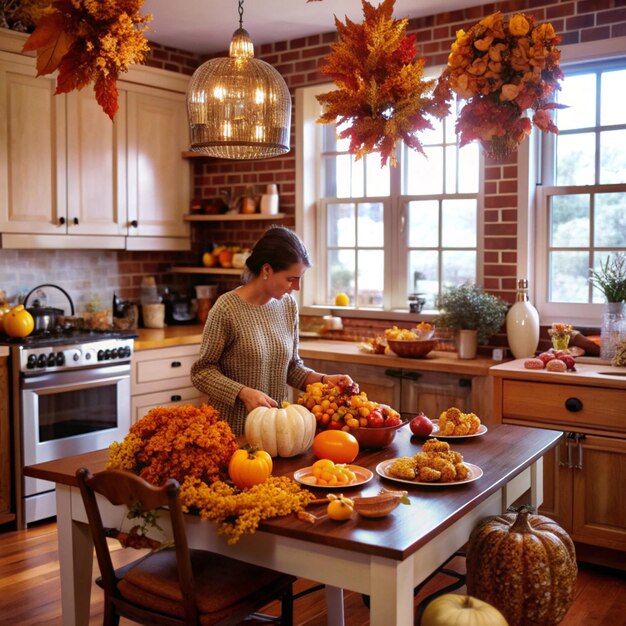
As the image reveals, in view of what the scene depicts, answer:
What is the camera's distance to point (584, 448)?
3.82 m

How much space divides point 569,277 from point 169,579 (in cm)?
307

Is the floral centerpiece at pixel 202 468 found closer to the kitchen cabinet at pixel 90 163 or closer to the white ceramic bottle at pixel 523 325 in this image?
the white ceramic bottle at pixel 523 325

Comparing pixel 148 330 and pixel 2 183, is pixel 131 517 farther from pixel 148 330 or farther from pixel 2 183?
pixel 148 330

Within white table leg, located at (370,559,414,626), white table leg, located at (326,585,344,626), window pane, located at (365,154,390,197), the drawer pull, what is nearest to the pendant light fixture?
white table leg, located at (370,559,414,626)

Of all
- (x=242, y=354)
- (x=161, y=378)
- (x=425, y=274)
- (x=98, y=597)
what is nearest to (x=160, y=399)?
(x=161, y=378)

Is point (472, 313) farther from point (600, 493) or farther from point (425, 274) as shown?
point (600, 493)

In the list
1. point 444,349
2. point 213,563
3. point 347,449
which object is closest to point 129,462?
point 213,563

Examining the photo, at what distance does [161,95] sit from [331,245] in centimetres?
152

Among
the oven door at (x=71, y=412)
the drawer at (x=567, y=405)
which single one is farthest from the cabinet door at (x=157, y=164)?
the drawer at (x=567, y=405)

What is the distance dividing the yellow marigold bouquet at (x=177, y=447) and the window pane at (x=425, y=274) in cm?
295

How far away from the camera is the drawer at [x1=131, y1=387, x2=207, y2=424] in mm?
4895

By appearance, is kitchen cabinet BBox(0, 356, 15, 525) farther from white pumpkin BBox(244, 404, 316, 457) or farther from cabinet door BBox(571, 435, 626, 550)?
cabinet door BBox(571, 435, 626, 550)

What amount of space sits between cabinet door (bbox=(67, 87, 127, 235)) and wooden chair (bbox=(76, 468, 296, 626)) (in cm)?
304

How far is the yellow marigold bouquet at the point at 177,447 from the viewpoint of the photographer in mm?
2139
